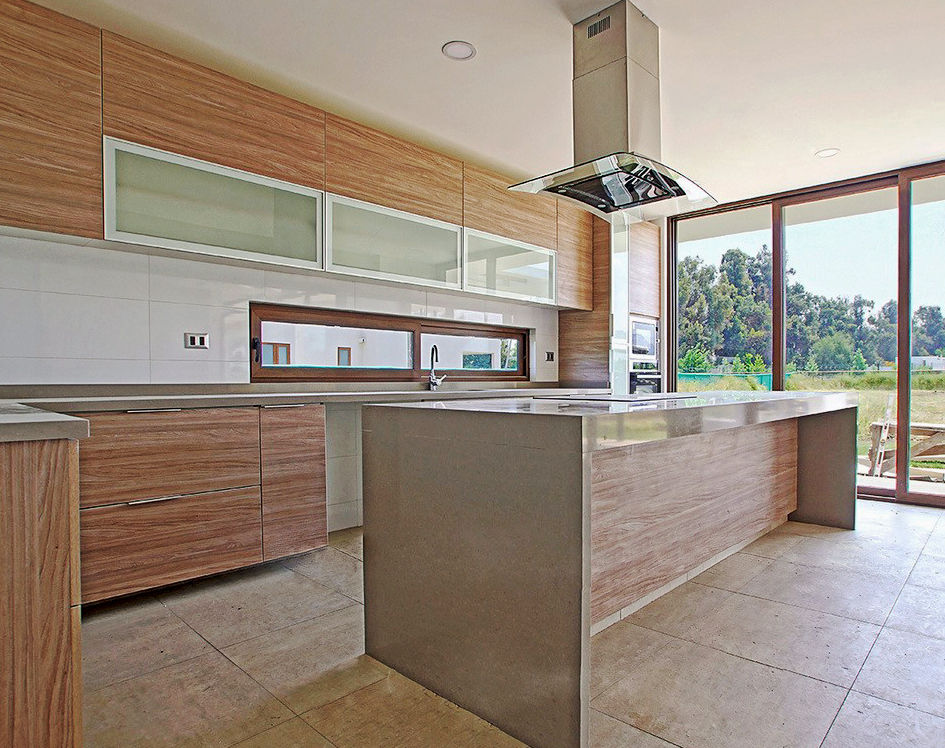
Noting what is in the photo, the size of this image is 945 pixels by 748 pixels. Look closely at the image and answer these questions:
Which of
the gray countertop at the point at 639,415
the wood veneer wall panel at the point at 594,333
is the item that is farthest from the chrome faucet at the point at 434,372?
the gray countertop at the point at 639,415

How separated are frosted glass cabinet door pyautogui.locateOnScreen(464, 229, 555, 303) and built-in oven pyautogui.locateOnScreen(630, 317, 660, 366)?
0.92 meters

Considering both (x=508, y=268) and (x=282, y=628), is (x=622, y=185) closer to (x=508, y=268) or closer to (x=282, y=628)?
(x=508, y=268)

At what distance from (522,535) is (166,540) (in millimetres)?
1607

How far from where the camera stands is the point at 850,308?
4.45 metres

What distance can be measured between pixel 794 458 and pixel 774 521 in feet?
1.52

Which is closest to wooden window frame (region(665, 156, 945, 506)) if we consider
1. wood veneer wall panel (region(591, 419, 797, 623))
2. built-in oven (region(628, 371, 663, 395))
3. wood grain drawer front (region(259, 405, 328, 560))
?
built-in oven (region(628, 371, 663, 395))

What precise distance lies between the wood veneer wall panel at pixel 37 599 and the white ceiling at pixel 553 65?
2.10m

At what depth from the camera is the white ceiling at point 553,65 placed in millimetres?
2381

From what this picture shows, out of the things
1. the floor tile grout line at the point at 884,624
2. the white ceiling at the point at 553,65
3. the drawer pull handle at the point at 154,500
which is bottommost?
the floor tile grout line at the point at 884,624

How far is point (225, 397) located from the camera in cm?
251

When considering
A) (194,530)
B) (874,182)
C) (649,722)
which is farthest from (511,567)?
(874,182)

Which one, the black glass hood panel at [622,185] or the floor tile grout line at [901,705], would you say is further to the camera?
the black glass hood panel at [622,185]

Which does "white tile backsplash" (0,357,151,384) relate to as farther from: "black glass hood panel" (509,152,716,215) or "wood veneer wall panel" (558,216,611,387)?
"wood veneer wall panel" (558,216,611,387)

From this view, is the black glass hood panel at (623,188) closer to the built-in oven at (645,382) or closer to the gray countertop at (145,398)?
the gray countertop at (145,398)
